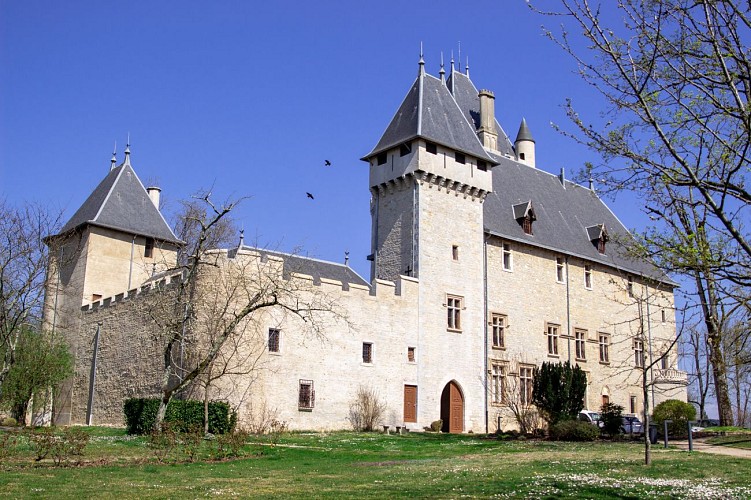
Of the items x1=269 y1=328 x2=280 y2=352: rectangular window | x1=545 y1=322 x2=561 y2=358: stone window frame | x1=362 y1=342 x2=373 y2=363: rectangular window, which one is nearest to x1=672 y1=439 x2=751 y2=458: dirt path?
x1=362 y1=342 x2=373 y2=363: rectangular window

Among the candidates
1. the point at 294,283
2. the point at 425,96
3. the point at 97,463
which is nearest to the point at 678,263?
the point at 97,463

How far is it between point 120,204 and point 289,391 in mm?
14862

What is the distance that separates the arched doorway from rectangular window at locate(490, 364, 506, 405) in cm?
172

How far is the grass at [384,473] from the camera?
1108 cm

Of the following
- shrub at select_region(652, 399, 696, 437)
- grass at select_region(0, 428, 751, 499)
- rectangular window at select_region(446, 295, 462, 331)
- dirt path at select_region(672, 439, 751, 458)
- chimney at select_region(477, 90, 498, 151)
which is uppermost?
chimney at select_region(477, 90, 498, 151)

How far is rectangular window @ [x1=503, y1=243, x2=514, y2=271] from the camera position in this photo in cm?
3388

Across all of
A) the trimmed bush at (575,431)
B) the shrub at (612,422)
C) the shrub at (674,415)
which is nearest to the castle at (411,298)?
the shrub at (674,415)

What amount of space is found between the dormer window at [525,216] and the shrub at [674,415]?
980cm

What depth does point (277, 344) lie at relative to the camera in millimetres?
26422

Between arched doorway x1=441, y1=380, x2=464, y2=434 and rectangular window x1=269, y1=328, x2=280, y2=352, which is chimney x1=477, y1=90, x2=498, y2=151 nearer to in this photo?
arched doorway x1=441, y1=380, x2=464, y2=434

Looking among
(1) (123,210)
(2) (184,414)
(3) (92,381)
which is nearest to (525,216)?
(2) (184,414)

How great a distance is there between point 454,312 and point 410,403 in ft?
14.1

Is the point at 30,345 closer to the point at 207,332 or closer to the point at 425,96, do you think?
the point at 207,332

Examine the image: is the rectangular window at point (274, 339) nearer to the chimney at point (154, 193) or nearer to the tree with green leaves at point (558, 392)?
the tree with green leaves at point (558, 392)
